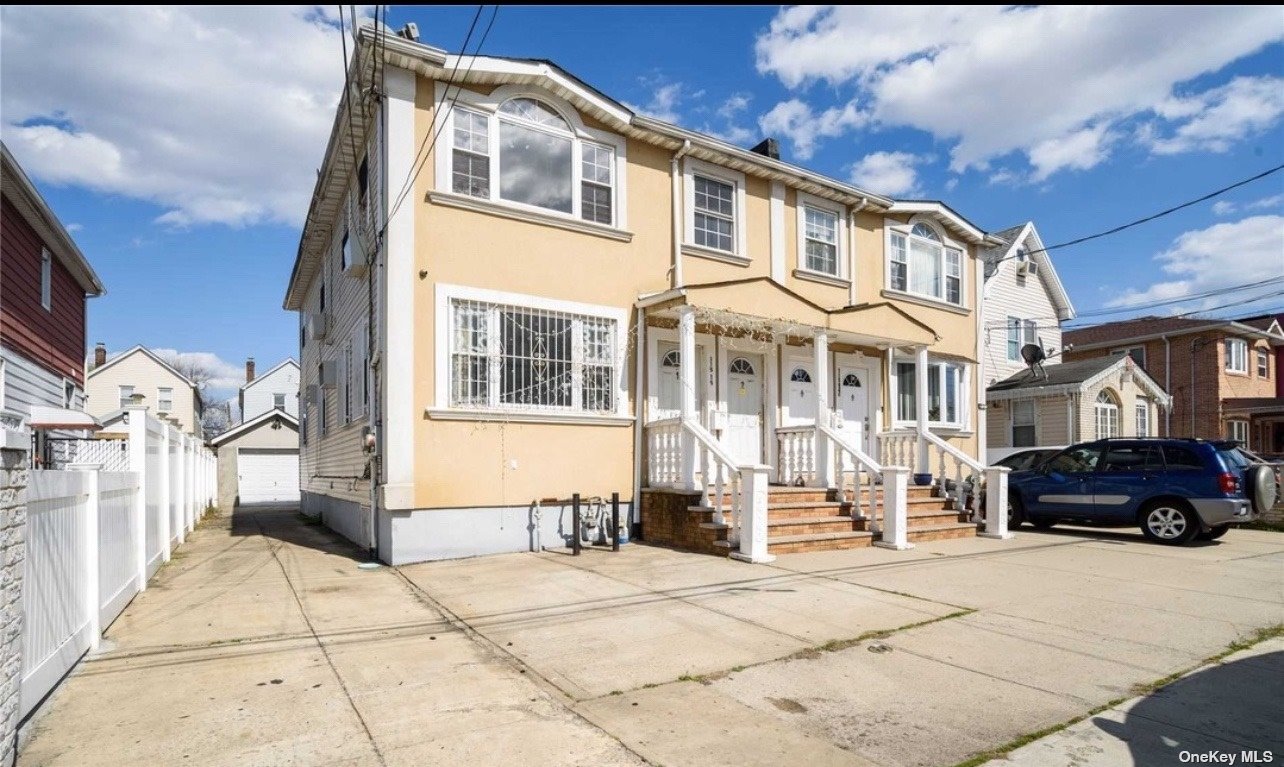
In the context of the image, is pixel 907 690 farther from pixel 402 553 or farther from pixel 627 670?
pixel 402 553

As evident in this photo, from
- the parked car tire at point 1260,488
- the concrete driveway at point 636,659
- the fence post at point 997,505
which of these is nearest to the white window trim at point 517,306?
the concrete driveway at point 636,659

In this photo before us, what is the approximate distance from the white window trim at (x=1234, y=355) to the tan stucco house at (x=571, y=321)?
71.9 ft

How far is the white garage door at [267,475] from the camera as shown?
29.3 meters

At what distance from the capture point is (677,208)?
12.3 meters

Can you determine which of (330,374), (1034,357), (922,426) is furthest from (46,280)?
(1034,357)

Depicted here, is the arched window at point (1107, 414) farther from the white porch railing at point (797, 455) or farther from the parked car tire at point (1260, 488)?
the white porch railing at point (797, 455)

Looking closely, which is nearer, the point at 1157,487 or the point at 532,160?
the point at 532,160

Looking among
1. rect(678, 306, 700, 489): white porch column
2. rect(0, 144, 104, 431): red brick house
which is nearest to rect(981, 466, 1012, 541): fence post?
rect(678, 306, 700, 489): white porch column

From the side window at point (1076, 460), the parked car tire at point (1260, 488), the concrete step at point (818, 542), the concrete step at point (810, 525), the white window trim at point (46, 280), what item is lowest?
the concrete step at point (818, 542)

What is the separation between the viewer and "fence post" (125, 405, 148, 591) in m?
7.88

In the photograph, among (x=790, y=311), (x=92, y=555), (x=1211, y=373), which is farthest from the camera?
(x=1211, y=373)

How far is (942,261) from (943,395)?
2897 mm

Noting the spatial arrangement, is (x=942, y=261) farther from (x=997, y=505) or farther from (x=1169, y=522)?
(x=1169, y=522)

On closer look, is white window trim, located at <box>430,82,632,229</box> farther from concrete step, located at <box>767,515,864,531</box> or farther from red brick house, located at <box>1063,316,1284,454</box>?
red brick house, located at <box>1063,316,1284,454</box>
